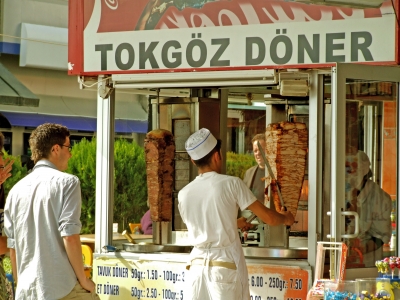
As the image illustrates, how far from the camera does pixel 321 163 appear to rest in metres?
5.88

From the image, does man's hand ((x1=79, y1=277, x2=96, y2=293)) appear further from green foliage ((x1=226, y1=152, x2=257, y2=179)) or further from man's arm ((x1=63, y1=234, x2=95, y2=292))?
green foliage ((x1=226, y1=152, x2=257, y2=179))

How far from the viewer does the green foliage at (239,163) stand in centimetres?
762

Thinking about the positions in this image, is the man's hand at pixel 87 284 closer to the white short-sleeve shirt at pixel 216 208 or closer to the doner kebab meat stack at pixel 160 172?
the white short-sleeve shirt at pixel 216 208

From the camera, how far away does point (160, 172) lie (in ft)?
22.3

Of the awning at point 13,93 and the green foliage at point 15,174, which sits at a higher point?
the awning at point 13,93

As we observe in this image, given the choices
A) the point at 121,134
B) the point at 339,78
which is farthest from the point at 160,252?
the point at 339,78

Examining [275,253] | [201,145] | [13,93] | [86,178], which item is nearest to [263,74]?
[201,145]

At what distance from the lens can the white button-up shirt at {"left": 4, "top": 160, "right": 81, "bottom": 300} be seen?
4949mm

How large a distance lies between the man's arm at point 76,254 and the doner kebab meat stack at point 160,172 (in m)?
1.80

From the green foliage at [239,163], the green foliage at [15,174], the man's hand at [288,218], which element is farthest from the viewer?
the green foliage at [15,174]

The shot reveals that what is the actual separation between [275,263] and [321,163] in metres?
0.79

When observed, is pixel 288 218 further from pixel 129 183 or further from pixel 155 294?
pixel 129 183

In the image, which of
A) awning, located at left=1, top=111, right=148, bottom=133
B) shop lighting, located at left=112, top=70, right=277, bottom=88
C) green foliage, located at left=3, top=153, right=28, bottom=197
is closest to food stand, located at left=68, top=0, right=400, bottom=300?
shop lighting, located at left=112, top=70, right=277, bottom=88

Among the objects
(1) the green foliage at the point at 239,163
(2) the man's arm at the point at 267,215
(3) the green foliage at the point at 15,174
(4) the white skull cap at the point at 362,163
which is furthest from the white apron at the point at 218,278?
(3) the green foliage at the point at 15,174
